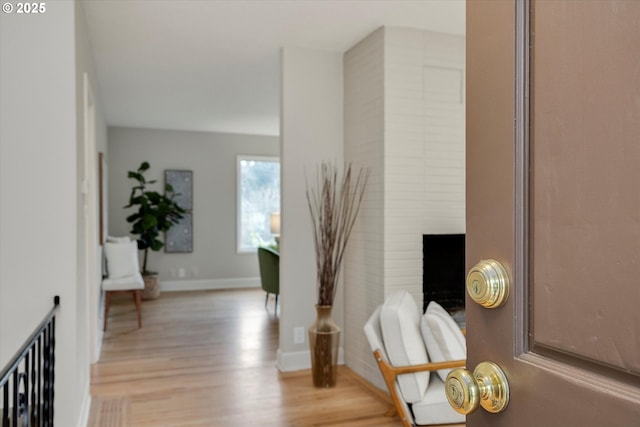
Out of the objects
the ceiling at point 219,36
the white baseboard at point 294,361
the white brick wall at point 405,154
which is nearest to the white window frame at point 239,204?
the ceiling at point 219,36

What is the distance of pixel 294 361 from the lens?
3916 millimetres

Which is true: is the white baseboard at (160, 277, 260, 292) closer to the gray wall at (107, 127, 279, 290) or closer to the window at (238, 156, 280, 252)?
the gray wall at (107, 127, 279, 290)

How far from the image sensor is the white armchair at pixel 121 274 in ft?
17.3

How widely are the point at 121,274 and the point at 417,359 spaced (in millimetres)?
4014

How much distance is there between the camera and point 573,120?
59cm

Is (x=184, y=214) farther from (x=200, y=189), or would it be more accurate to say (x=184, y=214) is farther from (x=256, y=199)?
(x=256, y=199)

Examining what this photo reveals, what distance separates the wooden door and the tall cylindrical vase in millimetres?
2824

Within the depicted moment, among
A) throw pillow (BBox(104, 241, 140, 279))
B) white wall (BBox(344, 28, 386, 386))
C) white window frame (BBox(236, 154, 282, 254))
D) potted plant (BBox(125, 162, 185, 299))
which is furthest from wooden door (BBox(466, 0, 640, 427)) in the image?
white window frame (BBox(236, 154, 282, 254))

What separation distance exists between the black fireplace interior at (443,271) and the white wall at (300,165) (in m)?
0.81

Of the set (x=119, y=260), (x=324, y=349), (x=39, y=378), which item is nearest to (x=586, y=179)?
(x=39, y=378)

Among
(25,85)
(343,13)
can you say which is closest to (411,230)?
(343,13)

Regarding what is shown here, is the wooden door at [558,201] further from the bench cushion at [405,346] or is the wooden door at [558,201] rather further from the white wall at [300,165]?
the white wall at [300,165]

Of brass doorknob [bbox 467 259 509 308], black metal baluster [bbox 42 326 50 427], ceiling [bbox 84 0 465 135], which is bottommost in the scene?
black metal baluster [bbox 42 326 50 427]

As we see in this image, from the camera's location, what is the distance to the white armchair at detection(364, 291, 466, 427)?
244 centimetres
